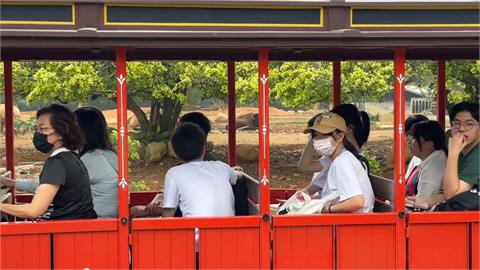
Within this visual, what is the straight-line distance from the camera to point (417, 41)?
4258 mm

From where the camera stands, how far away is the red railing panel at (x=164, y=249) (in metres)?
4.33

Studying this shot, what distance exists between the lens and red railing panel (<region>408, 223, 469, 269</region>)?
178 inches

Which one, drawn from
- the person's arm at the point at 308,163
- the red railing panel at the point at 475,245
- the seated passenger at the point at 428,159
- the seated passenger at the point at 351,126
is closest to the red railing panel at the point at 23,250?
the seated passenger at the point at 351,126

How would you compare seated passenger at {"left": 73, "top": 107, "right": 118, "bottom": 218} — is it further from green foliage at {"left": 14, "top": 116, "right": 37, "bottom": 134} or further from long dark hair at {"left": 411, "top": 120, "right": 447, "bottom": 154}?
green foliage at {"left": 14, "top": 116, "right": 37, "bottom": 134}

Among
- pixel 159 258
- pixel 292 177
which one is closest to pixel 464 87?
pixel 292 177

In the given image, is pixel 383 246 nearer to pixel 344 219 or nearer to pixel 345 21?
pixel 344 219

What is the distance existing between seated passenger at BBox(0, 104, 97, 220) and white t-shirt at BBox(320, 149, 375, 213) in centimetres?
164

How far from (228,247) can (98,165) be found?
4.01 feet

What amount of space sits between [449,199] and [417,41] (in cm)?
116

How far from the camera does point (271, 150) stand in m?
18.1

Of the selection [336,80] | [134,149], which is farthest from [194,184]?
[134,149]

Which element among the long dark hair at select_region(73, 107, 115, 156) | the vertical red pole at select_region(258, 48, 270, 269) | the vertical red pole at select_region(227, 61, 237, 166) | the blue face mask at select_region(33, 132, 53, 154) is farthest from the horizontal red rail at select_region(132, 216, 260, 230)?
the vertical red pole at select_region(227, 61, 237, 166)

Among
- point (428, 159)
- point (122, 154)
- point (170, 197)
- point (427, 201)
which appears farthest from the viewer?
point (428, 159)

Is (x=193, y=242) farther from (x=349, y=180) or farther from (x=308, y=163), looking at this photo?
(x=308, y=163)
